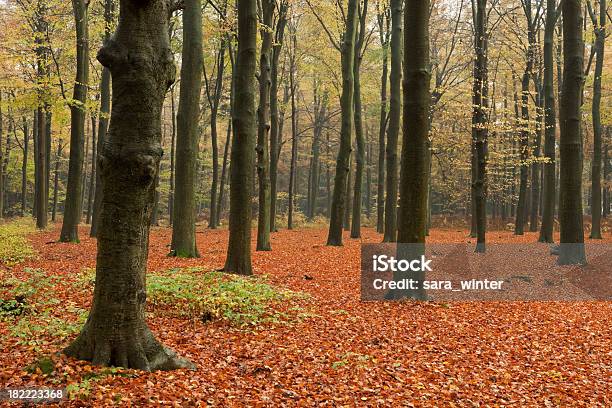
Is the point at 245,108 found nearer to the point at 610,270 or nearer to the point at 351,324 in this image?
the point at 351,324

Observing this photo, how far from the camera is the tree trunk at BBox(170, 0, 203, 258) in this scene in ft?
39.4

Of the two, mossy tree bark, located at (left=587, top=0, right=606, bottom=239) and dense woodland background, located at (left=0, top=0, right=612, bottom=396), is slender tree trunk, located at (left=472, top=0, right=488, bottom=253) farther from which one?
mossy tree bark, located at (left=587, top=0, right=606, bottom=239)

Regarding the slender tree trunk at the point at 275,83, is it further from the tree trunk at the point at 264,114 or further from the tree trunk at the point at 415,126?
the tree trunk at the point at 415,126

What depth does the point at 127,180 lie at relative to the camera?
429cm

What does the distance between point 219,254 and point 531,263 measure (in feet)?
28.6

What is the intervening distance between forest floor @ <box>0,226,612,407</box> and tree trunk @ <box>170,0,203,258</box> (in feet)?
10.6

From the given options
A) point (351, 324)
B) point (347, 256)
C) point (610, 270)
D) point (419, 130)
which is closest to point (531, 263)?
point (610, 270)

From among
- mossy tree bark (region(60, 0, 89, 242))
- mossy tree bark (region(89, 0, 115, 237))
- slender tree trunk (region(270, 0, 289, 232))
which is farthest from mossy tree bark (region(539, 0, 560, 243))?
mossy tree bark (region(60, 0, 89, 242))

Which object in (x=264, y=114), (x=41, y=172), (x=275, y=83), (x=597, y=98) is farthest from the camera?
(x=275, y=83)

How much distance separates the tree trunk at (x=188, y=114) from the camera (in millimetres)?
12000

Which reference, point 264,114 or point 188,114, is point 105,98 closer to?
point 188,114

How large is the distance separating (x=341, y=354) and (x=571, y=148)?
31.2 ft

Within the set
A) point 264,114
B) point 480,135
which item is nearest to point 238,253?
point 264,114

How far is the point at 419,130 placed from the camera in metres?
8.45
